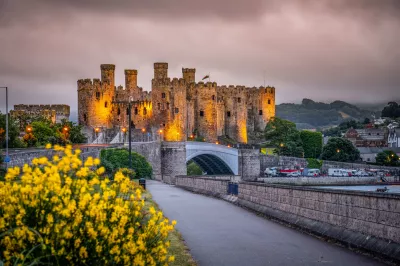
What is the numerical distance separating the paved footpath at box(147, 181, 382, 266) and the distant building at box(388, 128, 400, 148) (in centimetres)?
13486

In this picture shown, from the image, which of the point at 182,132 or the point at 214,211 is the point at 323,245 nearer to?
the point at 214,211

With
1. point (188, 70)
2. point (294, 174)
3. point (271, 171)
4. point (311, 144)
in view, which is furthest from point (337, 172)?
point (188, 70)

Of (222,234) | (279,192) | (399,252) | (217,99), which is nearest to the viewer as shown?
(399,252)

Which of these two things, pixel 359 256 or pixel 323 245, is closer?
pixel 359 256

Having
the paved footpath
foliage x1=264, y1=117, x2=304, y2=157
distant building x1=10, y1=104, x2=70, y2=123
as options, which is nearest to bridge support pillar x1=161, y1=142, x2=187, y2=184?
distant building x1=10, y1=104, x2=70, y2=123

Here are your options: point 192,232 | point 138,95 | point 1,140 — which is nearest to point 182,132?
point 138,95

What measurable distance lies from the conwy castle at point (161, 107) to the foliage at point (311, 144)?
16.2 metres

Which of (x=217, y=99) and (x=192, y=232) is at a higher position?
(x=217, y=99)

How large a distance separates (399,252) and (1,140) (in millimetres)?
44443

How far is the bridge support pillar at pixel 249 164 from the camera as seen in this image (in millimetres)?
88188

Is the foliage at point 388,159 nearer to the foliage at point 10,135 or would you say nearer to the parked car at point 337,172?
the parked car at point 337,172

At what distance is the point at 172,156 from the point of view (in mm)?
68500

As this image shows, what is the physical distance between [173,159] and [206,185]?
2948 cm

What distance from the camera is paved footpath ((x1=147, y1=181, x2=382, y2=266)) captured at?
559 inches
